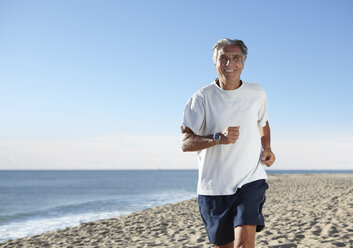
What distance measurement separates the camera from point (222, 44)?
237 centimetres

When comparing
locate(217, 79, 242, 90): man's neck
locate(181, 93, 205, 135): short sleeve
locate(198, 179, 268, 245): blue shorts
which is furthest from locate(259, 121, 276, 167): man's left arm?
locate(181, 93, 205, 135): short sleeve

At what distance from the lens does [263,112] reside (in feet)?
8.18

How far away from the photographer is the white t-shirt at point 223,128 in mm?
2279

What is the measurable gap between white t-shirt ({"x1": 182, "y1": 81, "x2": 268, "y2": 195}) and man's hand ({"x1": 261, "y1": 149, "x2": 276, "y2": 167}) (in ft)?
0.13

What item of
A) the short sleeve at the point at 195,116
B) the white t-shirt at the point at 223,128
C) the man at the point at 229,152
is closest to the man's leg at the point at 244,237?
the man at the point at 229,152

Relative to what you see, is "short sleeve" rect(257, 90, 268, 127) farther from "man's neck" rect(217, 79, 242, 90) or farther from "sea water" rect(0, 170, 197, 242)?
"sea water" rect(0, 170, 197, 242)

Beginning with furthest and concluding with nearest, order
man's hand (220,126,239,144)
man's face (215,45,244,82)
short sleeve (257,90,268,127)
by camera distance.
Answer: short sleeve (257,90,268,127), man's face (215,45,244,82), man's hand (220,126,239,144)

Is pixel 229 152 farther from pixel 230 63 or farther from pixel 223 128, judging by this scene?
pixel 230 63

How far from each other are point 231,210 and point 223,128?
556 mm

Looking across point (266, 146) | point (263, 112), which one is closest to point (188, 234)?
point (266, 146)

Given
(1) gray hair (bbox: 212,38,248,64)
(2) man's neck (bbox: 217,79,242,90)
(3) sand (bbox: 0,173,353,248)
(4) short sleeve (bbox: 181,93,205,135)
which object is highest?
(1) gray hair (bbox: 212,38,248,64)

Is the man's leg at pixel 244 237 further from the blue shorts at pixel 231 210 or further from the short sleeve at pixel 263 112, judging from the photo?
the short sleeve at pixel 263 112

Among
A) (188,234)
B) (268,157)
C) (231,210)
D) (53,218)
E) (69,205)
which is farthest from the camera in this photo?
(69,205)

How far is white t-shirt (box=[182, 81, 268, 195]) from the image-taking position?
2.28 metres
